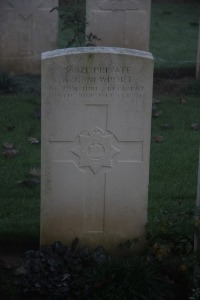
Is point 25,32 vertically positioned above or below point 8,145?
above

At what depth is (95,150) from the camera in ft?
17.6

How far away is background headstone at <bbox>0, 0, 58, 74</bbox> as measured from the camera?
34.4ft

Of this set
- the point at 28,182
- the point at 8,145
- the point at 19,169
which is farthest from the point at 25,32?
the point at 28,182

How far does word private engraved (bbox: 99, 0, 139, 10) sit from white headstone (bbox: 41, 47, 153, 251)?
16.8 feet

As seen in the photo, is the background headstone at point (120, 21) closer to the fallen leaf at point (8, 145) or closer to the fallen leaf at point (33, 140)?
the fallen leaf at point (33, 140)

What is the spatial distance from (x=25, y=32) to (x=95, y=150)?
5.62 m

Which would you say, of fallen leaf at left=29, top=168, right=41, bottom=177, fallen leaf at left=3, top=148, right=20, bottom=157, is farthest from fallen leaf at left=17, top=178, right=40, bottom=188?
fallen leaf at left=3, top=148, right=20, bottom=157

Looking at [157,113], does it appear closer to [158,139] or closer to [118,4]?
[158,139]

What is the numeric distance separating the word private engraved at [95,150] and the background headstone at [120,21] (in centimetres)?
520

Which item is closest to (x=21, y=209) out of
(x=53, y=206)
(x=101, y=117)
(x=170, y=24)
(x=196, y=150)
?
(x=53, y=206)

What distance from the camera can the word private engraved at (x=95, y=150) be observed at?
530cm

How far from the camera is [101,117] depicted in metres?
5.26

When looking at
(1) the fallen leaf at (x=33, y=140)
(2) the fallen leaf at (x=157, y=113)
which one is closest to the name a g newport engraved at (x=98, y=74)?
(1) the fallen leaf at (x=33, y=140)

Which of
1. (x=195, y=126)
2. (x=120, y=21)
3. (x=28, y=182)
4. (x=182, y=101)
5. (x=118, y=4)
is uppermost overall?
(x=118, y=4)
